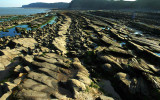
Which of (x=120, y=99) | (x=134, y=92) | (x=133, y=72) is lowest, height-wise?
(x=120, y=99)

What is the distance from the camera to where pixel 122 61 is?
1584cm

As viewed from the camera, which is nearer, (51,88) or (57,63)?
(51,88)

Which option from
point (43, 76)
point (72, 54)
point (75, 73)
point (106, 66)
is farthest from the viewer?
point (72, 54)

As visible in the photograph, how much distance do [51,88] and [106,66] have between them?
8440 millimetres

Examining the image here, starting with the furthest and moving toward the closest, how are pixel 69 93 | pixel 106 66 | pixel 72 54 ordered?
pixel 72 54 < pixel 106 66 < pixel 69 93

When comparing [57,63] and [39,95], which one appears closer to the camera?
[39,95]

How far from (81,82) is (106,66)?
5.09 metres

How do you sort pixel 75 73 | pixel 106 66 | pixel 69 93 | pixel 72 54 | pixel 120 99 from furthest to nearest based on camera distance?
pixel 72 54, pixel 106 66, pixel 75 73, pixel 120 99, pixel 69 93

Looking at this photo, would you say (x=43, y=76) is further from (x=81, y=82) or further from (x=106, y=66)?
(x=106, y=66)

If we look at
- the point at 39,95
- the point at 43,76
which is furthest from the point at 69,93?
the point at 43,76

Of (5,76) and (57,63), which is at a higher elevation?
(57,63)

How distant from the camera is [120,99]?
37.4ft

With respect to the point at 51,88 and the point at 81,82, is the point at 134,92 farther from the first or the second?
the point at 51,88

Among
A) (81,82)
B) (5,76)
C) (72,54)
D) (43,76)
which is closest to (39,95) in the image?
(43,76)
